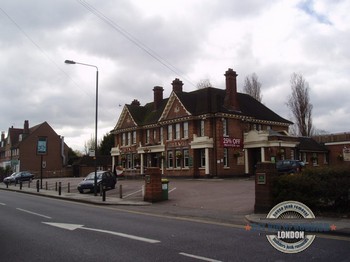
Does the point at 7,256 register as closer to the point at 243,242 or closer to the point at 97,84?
the point at 243,242

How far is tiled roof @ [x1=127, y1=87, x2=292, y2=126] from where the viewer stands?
4269 centimetres

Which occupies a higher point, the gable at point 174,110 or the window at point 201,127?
the gable at point 174,110

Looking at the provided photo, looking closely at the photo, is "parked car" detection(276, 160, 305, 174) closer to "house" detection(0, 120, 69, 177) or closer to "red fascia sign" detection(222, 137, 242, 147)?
"red fascia sign" detection(222, 137, 242, 147)

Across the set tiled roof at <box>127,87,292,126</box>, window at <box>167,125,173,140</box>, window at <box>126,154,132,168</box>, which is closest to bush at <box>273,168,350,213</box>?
tiled roof at <box>127,87,292,126</box>

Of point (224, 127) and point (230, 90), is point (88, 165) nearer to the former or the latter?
point (224, 127)

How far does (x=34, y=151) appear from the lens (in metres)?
80.4

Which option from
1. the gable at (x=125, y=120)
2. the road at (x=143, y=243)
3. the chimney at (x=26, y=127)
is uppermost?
the chimney at (x=26, y=127)

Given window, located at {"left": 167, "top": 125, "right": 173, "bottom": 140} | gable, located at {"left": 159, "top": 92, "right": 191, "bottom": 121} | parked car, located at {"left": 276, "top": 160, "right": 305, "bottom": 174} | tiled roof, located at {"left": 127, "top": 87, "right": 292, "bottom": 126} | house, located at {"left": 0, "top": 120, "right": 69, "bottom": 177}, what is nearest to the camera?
parked car, located at {"left": 276, "top": 160, "right": 305, "bottom": 174}

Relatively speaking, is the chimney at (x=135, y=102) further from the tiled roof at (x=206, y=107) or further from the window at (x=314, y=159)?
the window at (x=314, y=159)

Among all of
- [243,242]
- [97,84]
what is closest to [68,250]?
[243,242]

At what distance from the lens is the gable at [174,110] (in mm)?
44031

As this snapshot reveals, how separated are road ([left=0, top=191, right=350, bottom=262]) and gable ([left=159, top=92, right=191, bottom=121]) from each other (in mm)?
30861

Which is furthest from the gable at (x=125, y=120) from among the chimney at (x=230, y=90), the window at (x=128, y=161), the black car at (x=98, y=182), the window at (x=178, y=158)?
the black car at (x=98, y=182)

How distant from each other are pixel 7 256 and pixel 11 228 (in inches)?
164
